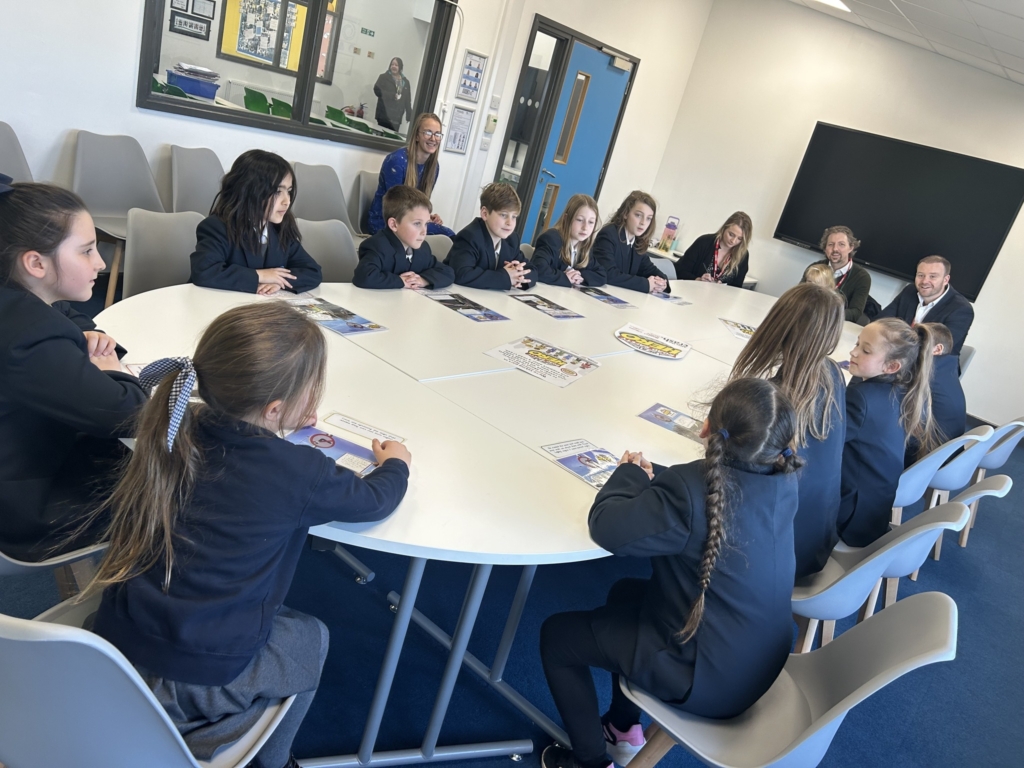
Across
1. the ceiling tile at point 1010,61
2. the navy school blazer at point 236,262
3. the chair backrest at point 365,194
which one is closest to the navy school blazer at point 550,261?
the navy school blazer at point 236,262

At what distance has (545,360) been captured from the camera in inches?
102

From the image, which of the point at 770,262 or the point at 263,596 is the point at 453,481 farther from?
the point at 770,262

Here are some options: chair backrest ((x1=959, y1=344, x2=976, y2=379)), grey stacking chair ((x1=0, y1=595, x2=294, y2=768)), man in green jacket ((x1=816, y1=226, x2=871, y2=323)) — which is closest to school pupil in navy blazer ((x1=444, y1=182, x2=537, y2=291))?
grey stacking chair ((x1=0, y1=595, x2=294, y2=768))

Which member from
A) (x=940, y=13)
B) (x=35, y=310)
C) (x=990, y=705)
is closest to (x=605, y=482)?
(x=35, y=310)

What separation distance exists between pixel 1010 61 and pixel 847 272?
68.4 inches

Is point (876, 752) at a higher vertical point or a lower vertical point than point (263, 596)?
lower

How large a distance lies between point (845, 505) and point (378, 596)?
154 cm

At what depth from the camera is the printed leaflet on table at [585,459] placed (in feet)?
6.02

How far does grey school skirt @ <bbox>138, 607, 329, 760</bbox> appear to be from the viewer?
121cm

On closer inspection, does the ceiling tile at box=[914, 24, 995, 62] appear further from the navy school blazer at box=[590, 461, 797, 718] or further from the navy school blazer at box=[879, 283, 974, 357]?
the navy school blazer at box=[590, 461, 797, 718]

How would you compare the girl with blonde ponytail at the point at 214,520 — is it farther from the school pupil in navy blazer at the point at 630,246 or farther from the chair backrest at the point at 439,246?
the school pupil in navy blazer at the point at 630,246

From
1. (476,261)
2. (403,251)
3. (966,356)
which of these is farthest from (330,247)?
(966,356)

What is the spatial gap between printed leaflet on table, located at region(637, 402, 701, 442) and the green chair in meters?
3.56

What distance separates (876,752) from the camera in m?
2.28
